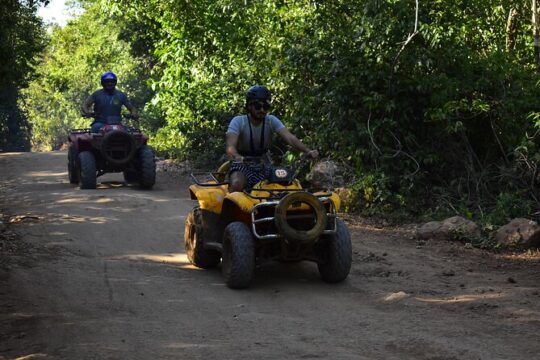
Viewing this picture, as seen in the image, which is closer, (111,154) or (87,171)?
(87,171)

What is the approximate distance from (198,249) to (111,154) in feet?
22.3

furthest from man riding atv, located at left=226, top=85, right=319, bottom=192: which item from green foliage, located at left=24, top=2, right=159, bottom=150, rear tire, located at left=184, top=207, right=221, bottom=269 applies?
green foliage, located at left=24, top=2, right=159, bottom=150

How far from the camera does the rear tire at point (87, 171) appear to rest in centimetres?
1448

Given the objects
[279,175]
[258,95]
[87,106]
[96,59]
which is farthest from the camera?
[96,59]

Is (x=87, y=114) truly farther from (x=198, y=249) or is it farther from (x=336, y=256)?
(x=336, y=256)

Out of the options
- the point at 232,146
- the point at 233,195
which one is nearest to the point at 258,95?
the point at 232,146

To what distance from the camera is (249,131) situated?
816cm

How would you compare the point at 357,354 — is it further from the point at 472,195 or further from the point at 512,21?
the point at 512,21

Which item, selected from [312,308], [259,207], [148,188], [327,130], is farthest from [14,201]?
[312,308]

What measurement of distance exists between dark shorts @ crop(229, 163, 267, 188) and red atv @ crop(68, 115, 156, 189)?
283 inches

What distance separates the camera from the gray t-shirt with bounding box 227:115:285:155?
26.6 feet

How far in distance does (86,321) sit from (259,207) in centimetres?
203

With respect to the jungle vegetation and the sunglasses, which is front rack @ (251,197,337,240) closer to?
the sunglasses

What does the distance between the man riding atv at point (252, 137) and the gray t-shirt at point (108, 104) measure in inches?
293
